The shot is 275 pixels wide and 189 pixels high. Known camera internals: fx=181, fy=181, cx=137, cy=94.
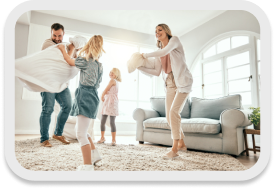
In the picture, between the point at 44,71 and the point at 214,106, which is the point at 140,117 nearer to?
the point at 214,106

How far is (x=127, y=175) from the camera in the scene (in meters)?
0.63

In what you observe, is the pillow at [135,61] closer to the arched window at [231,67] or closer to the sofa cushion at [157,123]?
the sofa cushion at [157,123]

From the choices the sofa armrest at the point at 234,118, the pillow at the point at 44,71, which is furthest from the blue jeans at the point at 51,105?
the sofa armrest at the point at 234,118

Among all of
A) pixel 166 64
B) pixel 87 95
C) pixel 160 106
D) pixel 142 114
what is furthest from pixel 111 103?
pixel 87 95

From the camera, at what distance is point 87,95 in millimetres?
938

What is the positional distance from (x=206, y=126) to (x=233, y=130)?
0.23m

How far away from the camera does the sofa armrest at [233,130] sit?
1597 mm

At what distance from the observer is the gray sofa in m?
1.63

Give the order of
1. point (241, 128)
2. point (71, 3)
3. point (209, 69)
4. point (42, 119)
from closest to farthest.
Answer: point (71, 3) → point (42, 119) → point (241, 128) → point (209, 69)

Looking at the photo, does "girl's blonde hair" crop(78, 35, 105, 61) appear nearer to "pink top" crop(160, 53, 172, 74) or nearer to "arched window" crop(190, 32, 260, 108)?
"pink top" crop(160, 53, 172, 74)

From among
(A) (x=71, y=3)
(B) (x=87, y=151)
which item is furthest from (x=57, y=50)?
(B) (x=87, y=151)

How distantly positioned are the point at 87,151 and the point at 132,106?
2.30 metres

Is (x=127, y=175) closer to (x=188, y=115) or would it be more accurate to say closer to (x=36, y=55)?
(x=36, y=55)

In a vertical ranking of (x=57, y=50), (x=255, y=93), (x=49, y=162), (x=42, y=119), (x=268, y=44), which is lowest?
(x=49, y=162)
